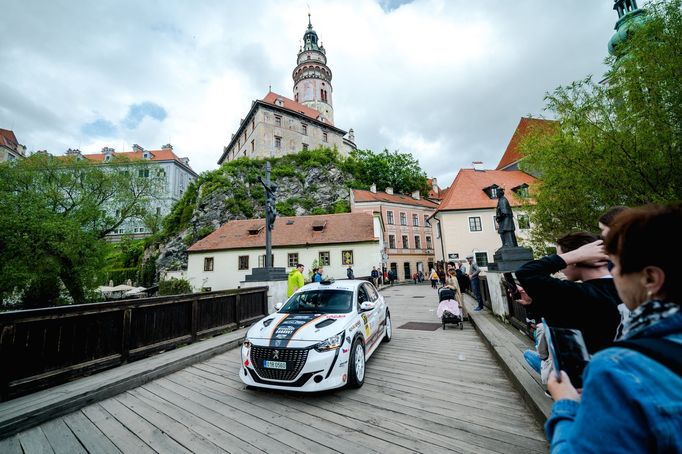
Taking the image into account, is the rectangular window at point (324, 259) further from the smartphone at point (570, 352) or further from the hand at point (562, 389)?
the hand at point (562, 389)

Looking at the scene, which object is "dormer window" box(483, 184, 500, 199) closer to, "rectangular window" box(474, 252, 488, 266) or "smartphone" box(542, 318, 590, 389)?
"rectangular window" box(474, 252, 488, 266)

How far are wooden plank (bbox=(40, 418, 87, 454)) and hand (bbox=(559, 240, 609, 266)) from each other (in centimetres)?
517

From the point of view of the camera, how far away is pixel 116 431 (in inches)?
130

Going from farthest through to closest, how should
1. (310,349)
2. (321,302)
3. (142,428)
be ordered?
(321,302) < (310,349) < (142,428)

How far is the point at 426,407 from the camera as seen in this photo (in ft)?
11.7

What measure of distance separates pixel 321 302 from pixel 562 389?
4.33m

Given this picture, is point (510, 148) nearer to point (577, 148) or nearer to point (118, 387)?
point (577, 148)

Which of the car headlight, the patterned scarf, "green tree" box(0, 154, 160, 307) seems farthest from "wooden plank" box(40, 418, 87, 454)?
"green tree" box(0, 154, 160, 307)

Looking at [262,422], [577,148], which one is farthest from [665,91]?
[262,422]

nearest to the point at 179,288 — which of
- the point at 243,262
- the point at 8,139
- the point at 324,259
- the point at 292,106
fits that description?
the point at 243,262

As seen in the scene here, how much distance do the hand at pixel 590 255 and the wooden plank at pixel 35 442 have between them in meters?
5.51

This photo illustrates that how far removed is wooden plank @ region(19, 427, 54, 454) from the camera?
2979 millimetres

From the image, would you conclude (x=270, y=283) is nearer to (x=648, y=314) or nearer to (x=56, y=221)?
(x=648, y=314)

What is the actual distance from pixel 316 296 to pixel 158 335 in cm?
377
